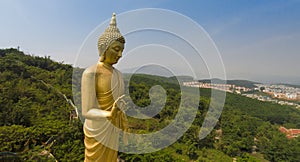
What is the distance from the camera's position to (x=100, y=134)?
250 cm

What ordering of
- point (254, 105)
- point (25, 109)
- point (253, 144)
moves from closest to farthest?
point (25, 109) → point (253, 144) → point (254, 105)

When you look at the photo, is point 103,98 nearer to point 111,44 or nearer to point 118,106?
point 118,106

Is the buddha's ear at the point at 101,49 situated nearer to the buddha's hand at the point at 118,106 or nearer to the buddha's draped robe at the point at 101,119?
the buddha's draped robe at the point at 101,119

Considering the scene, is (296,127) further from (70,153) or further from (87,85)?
(87,85)

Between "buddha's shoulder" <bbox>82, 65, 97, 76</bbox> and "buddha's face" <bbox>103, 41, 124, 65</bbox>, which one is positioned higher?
"buddha's face" <bbox>103, 41, 124, 65</bbox>

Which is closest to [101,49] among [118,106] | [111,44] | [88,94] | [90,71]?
[111,44]

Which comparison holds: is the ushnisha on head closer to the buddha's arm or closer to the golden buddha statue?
the golden buddha statue

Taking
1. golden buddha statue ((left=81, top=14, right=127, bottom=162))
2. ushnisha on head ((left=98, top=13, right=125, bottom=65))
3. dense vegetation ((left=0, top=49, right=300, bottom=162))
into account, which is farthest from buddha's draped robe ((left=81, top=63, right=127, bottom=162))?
dense vegetation ((left=0, top=49, right=300, bottom=162))

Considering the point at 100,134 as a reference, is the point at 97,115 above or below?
above

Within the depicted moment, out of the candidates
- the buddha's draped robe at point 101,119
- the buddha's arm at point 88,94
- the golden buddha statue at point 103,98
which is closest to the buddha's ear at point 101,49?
the golden buddha statue at point 103,98

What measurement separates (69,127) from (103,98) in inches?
421

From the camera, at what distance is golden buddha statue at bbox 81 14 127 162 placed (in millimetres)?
2420

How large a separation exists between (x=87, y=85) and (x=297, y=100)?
3788 inches

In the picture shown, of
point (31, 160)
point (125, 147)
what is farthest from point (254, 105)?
point (125, 147)
